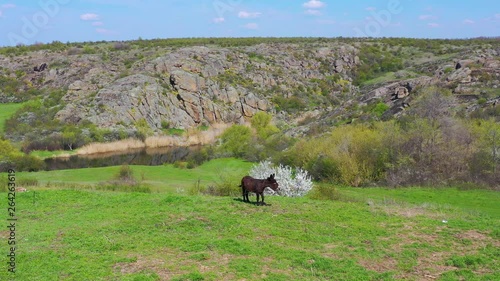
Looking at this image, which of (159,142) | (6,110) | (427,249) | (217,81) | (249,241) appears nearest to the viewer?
(427,249)

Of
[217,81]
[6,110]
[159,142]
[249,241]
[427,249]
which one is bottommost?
[159,142]

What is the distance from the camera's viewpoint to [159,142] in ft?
246

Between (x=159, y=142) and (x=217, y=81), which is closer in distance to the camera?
(x=159, y=142)

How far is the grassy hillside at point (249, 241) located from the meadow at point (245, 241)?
1.2 inches

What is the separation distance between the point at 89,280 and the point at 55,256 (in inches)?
87.4

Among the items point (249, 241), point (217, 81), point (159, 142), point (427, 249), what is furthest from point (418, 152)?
point (217, 81)

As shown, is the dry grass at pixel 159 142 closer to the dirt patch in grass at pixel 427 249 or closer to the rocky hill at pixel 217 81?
the rocky hill at pixel 217 81

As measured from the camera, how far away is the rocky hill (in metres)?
76.9

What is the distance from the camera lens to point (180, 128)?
273 ft

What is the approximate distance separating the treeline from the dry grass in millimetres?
38586

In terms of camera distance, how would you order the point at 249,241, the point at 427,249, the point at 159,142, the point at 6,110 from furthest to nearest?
the point at 6,110, the point at 159,142, the point at 249,241, the point at 427,249

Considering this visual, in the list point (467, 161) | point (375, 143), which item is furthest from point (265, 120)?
point (467, 161)

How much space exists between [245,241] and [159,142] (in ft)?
208

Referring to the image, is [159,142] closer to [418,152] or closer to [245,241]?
[418,152]
